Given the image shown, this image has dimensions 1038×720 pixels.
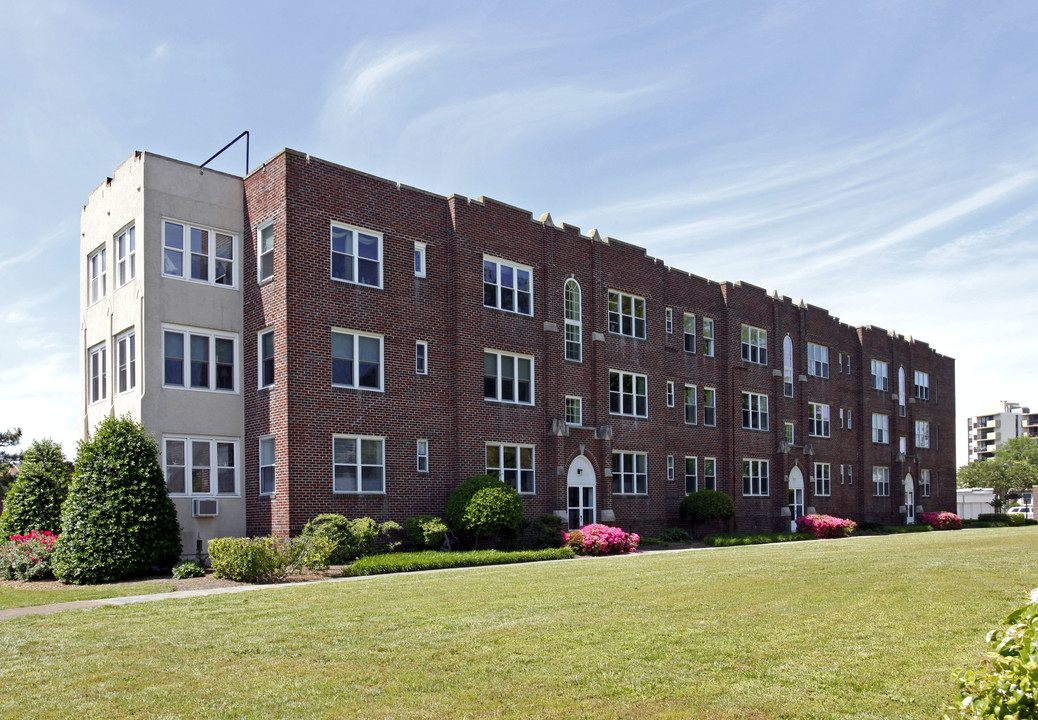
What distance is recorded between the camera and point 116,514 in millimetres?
20469

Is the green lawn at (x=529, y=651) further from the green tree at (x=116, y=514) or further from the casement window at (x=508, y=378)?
the casement window at (x=508, y=378)

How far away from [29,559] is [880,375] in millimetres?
42693

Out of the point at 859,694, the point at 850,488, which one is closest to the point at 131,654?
the point at 859,694

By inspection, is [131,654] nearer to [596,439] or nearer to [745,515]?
[596,439]

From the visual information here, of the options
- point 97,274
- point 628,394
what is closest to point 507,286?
point 628,394

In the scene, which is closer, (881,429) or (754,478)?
(754,478)

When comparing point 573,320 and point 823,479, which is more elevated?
point 573,320

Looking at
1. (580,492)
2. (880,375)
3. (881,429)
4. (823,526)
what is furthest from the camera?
(880,375)

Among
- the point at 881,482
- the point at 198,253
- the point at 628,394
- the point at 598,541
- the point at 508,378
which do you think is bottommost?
the point at 881,482

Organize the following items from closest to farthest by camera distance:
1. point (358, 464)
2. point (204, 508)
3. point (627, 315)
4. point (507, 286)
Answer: point (204, 508), point (358, 464), point (507, 286), point (627, 315)

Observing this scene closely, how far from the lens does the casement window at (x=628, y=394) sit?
32.5 m

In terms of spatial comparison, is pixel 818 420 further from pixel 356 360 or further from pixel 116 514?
pixel 116 514

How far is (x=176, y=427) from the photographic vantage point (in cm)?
2377

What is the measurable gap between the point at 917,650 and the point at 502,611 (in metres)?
5.13
